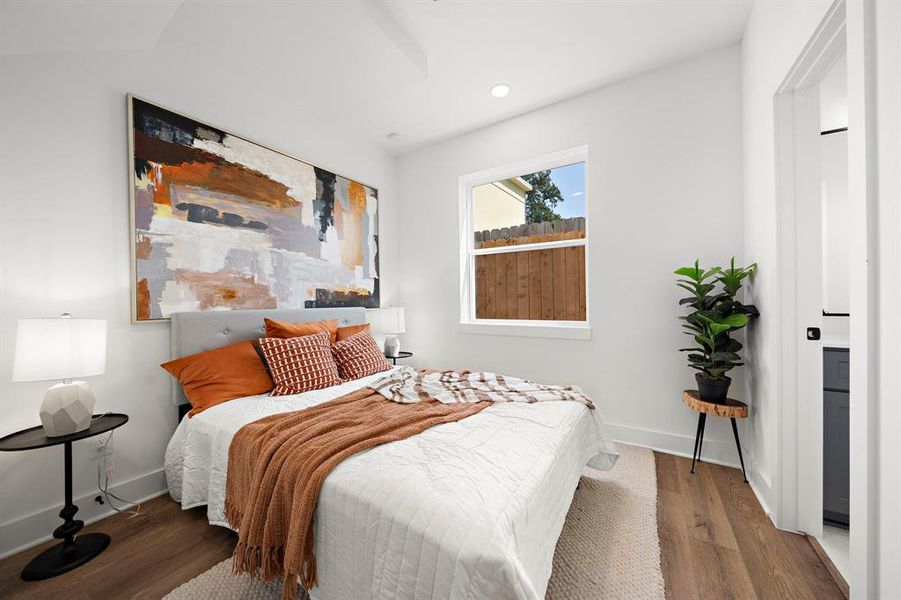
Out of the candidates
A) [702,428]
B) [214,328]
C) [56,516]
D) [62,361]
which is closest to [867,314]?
[702,428]

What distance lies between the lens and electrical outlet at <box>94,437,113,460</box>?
1940mm

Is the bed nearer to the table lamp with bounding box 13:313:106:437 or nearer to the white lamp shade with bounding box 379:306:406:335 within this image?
the table lamp with bounding box 13:313:106:437

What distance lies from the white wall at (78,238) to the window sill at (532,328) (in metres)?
2.46

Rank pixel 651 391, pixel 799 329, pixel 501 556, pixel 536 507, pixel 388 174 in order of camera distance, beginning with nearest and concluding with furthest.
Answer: pixel 501 556, pixel 536 507, pixel 799 329, pixel 651 391, pixel 388 174

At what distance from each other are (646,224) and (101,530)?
3.85m

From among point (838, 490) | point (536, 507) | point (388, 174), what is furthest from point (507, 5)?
point (838, 490)

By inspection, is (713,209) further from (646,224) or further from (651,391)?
(651,391)

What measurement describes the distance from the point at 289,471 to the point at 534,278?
266 cm

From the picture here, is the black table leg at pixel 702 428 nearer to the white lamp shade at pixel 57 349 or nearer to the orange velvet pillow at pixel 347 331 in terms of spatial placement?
the orange velvet pillow at pixel 347 331

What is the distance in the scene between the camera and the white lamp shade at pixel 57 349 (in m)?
1.48

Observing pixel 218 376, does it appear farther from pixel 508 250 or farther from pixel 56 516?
pixel 508 250

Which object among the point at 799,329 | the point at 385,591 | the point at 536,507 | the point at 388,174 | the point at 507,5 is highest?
the point at 507,5

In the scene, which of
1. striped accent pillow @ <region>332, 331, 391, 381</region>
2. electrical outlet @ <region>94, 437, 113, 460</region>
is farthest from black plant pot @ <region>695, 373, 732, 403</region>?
electrical outlet @ <region>94, 437, 113, 460</region>

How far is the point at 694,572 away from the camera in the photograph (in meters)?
1.49
